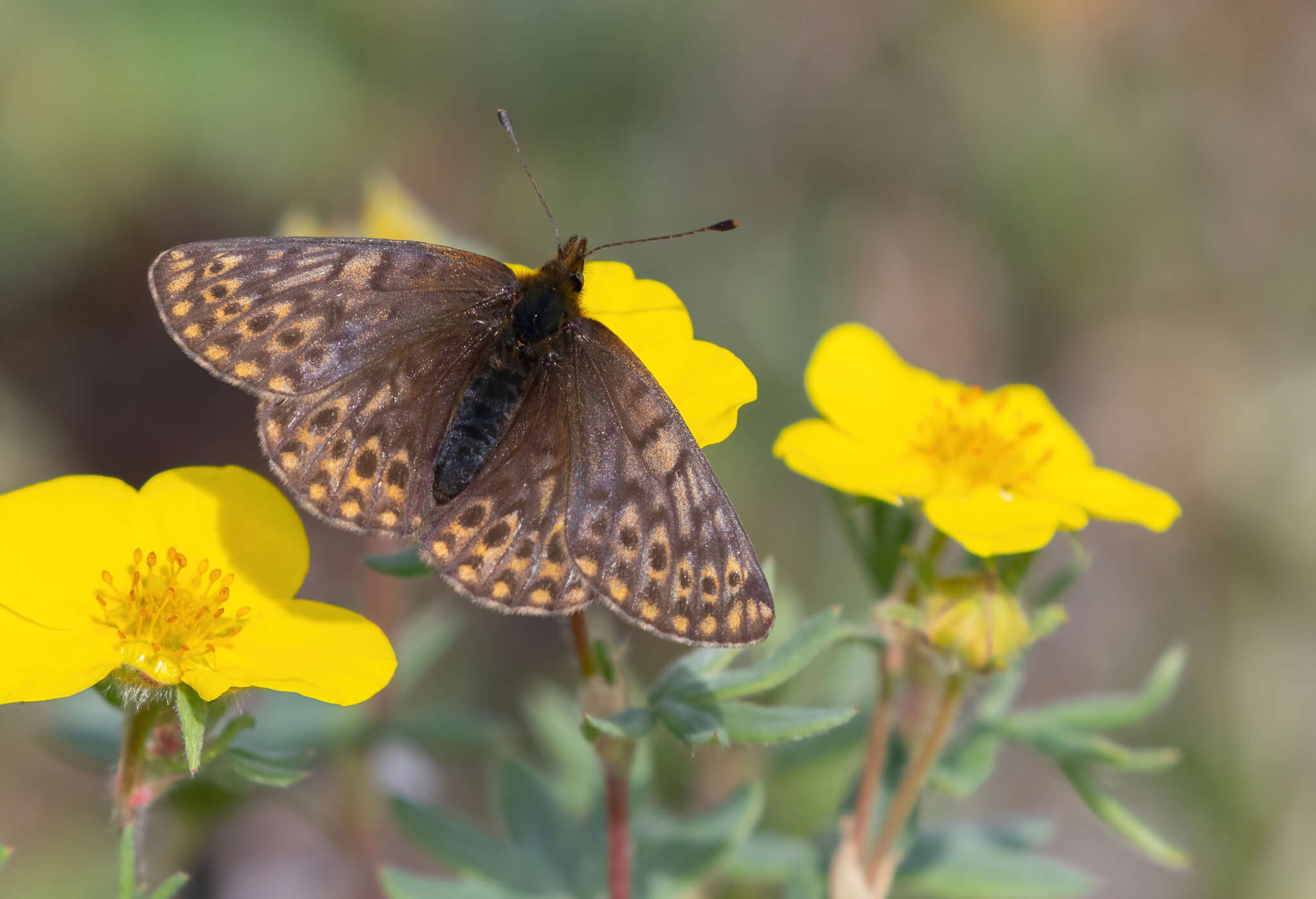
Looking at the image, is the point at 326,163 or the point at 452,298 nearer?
the point at 452,298

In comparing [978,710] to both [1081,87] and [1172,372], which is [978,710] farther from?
[1081,87]

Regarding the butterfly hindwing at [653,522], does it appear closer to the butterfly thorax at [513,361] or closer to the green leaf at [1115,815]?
the butterfly thorax at [513,361]

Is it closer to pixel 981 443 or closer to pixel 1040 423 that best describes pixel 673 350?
pixel 981 443

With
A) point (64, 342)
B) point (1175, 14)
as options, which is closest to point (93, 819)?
point (64, 342)

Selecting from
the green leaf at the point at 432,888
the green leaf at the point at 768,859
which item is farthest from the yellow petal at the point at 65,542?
the green leaf at the point at 768,859

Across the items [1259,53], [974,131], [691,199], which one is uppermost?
[1259,53]

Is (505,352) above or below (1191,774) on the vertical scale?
above

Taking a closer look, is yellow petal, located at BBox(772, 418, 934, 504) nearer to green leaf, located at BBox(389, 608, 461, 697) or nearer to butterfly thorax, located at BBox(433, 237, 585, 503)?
butterfly thorax, located at BBox(433, 237, 585, 503)
